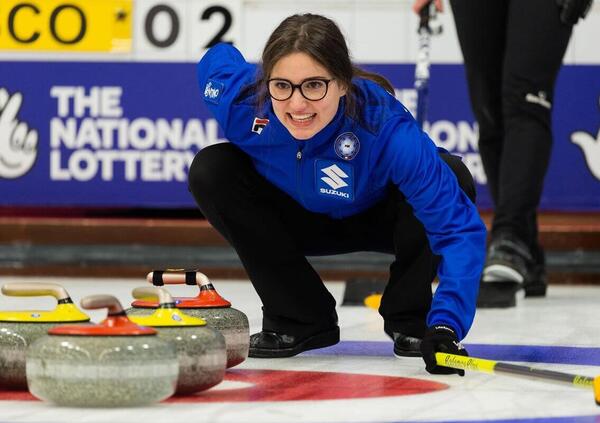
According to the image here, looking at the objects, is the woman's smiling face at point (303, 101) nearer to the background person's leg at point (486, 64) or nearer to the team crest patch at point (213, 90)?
the team crest patch at point (213, 90)

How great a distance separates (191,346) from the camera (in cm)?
182

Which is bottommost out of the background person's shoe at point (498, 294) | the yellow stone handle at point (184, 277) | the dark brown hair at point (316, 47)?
the background person's shoe at point (498, 294)

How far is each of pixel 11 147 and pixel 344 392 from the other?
3756mm

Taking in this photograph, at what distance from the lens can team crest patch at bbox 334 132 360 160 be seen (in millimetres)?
2311

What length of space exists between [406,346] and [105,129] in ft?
10.2

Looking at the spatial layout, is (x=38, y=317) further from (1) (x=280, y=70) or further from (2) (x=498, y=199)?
(2) (x=498, y=199)

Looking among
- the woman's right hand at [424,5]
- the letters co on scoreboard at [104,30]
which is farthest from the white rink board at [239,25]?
the woman's right hand at [424,5]

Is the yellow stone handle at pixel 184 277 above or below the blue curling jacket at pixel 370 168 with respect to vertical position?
below

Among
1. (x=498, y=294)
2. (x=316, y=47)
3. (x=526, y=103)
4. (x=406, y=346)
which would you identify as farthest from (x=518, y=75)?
(x=316, y=47)

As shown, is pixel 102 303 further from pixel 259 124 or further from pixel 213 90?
pixel 213 90

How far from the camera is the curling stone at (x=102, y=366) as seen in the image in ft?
5.35

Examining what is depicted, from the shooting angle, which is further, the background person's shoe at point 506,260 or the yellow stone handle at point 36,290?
the background person's shoe at point 506,260

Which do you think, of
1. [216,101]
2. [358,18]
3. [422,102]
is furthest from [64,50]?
[216,101]

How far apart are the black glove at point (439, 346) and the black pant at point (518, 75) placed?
1.70m
